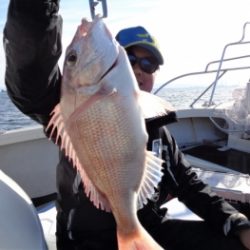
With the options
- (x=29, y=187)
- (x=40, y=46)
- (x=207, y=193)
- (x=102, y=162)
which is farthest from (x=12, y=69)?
(x=29, y=187)

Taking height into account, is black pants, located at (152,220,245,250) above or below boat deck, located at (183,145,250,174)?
above

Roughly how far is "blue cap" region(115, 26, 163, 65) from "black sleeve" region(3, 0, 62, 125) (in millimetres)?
551

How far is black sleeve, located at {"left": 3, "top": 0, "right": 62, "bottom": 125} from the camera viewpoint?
4.60ft

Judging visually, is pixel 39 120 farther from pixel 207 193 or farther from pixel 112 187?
pixel 207 193

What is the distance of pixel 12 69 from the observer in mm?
1508

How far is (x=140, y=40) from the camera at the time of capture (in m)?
2.05

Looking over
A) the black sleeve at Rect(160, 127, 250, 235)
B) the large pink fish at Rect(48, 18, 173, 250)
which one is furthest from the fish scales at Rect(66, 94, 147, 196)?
the black sleeve at Rect(160, 127, 250, 235)

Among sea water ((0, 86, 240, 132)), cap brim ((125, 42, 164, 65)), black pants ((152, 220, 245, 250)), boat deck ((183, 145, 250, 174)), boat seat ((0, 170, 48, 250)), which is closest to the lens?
boat seat ((0, 170, 48, 250))

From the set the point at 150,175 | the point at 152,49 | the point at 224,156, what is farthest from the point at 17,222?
the point at 224,156

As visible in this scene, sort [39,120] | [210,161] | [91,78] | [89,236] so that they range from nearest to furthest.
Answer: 1. [91,78]
2. [39,120]
3. [89,236]
4. [210,161]

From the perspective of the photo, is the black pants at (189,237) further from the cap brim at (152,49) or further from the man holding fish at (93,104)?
the cap brim at (152,49)

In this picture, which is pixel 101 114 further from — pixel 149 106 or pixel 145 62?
pixel 145 62

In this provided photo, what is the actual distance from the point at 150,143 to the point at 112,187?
2.73 ft

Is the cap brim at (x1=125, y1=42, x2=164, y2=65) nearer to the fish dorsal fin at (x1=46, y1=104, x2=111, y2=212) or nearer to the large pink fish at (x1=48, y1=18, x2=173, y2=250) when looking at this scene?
the large pink fish at (x1=48, y1=18, x2=173, y2=250)
